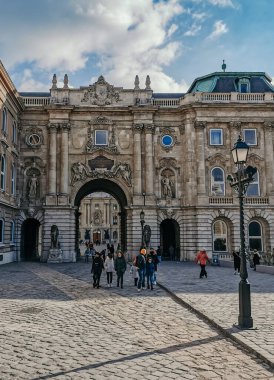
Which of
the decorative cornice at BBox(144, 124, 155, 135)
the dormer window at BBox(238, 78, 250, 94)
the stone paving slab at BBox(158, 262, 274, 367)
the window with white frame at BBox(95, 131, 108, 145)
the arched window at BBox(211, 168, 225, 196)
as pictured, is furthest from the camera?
the dormer window at BBox(238, 78, 250, 94)

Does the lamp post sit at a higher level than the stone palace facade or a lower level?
lower

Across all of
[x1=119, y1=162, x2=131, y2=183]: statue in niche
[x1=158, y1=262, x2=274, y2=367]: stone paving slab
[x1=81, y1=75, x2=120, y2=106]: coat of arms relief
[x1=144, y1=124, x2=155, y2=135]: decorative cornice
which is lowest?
[x1=158, y1=262, x2=274, y2=367]: stone paving slab

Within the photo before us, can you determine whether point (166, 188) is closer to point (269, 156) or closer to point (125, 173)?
point (125, 173)

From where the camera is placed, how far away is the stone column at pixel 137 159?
37.3m

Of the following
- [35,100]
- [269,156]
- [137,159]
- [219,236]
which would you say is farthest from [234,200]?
[35,100]

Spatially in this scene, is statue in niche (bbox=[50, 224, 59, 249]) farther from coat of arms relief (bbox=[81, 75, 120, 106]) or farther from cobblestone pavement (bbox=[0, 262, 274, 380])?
cobblestone pavement (bbox=[0, 262, 274, 380])

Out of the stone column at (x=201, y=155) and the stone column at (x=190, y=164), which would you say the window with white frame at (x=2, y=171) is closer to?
the stone column at (x=190, y=164)

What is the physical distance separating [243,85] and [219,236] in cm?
1653

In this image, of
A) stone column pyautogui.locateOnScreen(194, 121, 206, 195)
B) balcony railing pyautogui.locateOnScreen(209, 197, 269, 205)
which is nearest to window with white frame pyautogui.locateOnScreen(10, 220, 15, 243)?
stone column pyautogui.locateOnScreen(194, 121, 206, 195)

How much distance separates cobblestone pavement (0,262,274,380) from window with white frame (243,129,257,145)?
2594cm

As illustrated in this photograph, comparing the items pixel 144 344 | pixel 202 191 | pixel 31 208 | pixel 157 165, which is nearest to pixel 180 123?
pixel 157 165

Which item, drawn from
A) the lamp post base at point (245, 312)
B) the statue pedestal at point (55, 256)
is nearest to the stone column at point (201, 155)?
the statue pedestal at point (55, 256)

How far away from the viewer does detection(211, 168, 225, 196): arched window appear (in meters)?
37.4

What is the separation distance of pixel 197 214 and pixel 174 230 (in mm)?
4547
